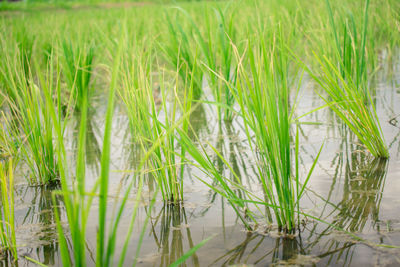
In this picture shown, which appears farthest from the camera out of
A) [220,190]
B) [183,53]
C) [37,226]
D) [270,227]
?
[183,53]

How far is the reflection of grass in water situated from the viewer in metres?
1.06

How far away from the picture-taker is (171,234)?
116cm

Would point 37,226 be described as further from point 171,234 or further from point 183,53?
point 183,53

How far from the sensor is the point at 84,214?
719 millimetres

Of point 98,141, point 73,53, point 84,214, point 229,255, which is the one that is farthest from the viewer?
point 73,53

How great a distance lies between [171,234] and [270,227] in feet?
0.93

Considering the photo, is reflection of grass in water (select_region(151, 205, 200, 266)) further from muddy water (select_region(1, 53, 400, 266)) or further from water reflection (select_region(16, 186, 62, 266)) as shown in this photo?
water reflection (select_region(16, 186, 62, 266))

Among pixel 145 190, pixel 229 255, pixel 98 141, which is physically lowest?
pixel 229 255

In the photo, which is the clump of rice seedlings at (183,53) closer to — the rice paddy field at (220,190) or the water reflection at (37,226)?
the rice paddy field at (220,190)

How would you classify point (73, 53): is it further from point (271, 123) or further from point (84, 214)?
point (84, 214)

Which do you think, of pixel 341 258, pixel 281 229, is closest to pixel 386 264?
pixel 341 258

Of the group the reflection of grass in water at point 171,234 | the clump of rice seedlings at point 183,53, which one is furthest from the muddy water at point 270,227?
the clump of rice seedlings at point 183,53

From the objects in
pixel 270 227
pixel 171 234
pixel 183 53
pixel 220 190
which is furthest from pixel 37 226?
pixel 183 53

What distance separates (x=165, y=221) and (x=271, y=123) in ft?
1.49
